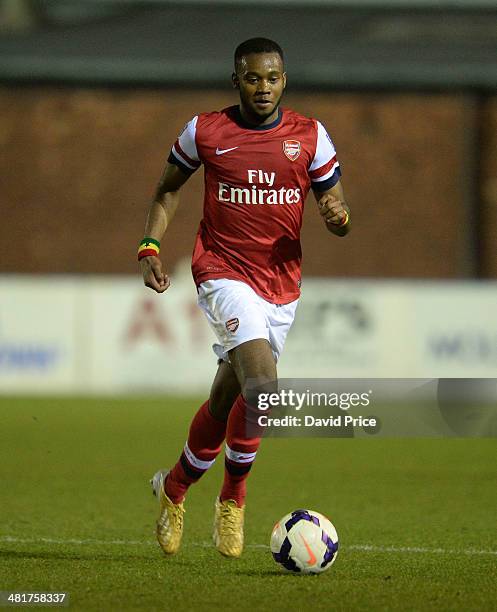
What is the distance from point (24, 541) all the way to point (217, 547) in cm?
105

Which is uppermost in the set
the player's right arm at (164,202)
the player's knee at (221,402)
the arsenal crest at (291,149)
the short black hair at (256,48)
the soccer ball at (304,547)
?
the short black hair at (256,48)

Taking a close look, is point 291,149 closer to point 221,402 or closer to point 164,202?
point 164,202

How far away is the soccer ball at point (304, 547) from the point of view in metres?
5.25

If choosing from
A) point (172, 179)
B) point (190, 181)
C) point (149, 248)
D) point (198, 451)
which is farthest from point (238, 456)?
point (190, 181)

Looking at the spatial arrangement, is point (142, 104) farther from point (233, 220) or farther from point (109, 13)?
point (233, 220)

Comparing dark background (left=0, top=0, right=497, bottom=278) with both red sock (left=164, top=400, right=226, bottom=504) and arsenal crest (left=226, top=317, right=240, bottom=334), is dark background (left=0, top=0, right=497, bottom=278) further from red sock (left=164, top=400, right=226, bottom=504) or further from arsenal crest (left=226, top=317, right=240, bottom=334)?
arsenal crest (left=226, top=317, right=240, bottom=334)

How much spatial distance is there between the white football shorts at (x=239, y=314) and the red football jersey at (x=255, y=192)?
→ 48mm

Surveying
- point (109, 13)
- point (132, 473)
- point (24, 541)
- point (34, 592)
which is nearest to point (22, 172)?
point (109, 13)

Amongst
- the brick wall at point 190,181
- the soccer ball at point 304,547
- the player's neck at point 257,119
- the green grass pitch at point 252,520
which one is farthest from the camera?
the brick wall at point 190,181

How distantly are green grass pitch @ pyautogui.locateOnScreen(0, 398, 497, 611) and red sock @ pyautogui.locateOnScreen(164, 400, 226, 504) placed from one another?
0.30 m

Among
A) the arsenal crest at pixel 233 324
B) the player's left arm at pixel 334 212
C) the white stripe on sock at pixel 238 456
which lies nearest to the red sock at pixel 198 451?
the white stripe on sock at pixel 238 456

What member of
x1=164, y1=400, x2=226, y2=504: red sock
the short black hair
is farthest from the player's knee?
the short black hair

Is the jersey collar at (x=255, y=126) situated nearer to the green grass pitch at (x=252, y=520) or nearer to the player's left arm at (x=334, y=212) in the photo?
the player's left arm at (x=334, y=212)

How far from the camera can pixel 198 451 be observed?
19.6 feet
